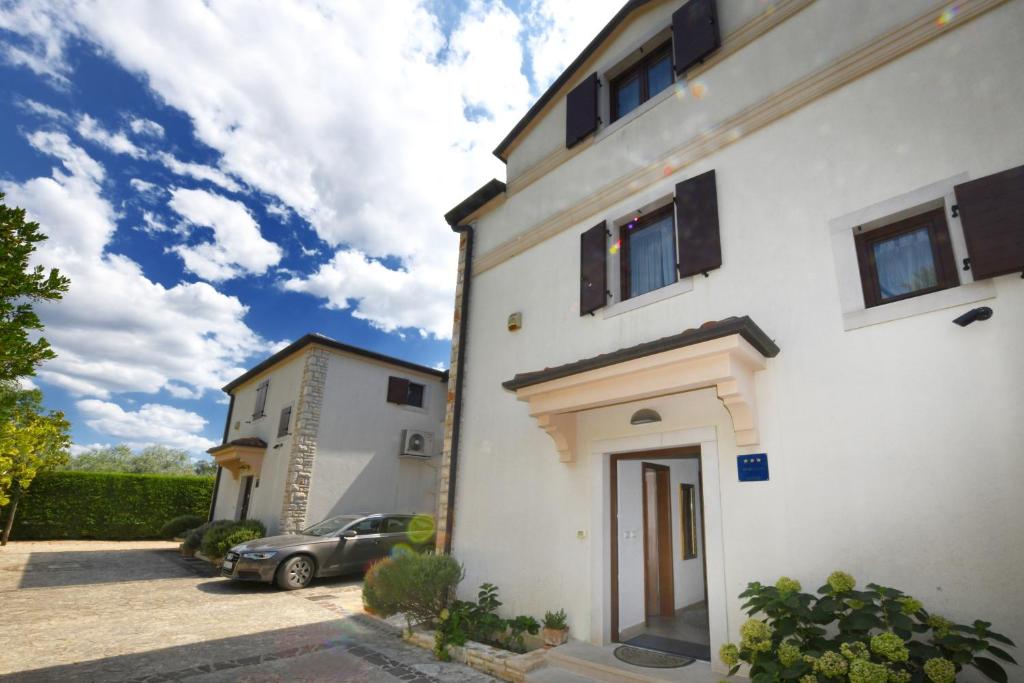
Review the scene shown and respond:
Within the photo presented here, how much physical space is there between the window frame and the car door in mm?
9648

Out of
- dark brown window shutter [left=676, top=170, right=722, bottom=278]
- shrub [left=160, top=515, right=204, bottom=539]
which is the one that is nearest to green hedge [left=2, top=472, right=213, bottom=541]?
shrub [left=160, top=515, right=204, bottom=539]

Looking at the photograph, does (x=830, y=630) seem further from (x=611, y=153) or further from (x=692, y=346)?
(x=611, y=153)

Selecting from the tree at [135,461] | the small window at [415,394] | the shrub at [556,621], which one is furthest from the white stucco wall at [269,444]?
the tree at [135,461]

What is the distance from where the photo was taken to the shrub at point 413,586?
6.79m

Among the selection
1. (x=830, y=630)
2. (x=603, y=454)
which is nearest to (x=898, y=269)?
(x=830, y=630)

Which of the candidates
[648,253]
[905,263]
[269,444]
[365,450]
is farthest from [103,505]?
[905,263]

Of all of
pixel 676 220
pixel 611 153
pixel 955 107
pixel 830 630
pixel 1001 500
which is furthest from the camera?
pixel 611 153

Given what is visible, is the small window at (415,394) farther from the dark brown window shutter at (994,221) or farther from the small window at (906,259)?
the dark brown window shutter at (994,221)

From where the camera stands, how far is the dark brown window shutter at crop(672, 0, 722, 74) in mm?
6312

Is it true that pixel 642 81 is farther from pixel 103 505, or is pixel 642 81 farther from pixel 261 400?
pixel 103 505

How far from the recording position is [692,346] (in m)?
4.64

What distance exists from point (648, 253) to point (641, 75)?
9.86 ft

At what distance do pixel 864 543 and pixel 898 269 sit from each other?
236 cm

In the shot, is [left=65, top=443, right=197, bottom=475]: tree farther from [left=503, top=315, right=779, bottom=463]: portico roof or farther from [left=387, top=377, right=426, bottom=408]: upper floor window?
[left=503, top=315, right=779, bottom=463]: portico roof
